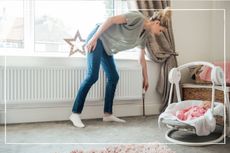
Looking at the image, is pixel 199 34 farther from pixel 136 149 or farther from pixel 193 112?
pixel 136 149

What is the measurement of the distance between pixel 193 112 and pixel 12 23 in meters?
1.66

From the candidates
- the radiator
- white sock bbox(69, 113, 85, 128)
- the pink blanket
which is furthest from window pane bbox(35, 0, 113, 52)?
the pink blanket

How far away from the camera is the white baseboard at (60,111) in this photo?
203 centimetres

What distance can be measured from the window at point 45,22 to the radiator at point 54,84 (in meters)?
0.17

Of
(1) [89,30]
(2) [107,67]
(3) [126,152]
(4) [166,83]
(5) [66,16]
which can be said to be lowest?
(3) [126,152]

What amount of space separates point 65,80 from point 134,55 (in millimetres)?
602

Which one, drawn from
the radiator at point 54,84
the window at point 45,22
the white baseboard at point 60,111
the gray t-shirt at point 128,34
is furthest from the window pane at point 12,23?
the gray t-shirt at point 128,34

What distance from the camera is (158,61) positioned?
2.02 m

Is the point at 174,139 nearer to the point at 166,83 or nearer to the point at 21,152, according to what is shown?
the point at 166,83

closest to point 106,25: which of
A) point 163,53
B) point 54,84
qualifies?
point 163,53

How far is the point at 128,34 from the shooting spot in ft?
6.41

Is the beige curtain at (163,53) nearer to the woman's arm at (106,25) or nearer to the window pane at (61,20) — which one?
the woman's arm at (106,25)

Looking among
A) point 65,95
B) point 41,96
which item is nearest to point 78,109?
point 65,95

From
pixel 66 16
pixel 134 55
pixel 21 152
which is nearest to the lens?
pixel 21 152
